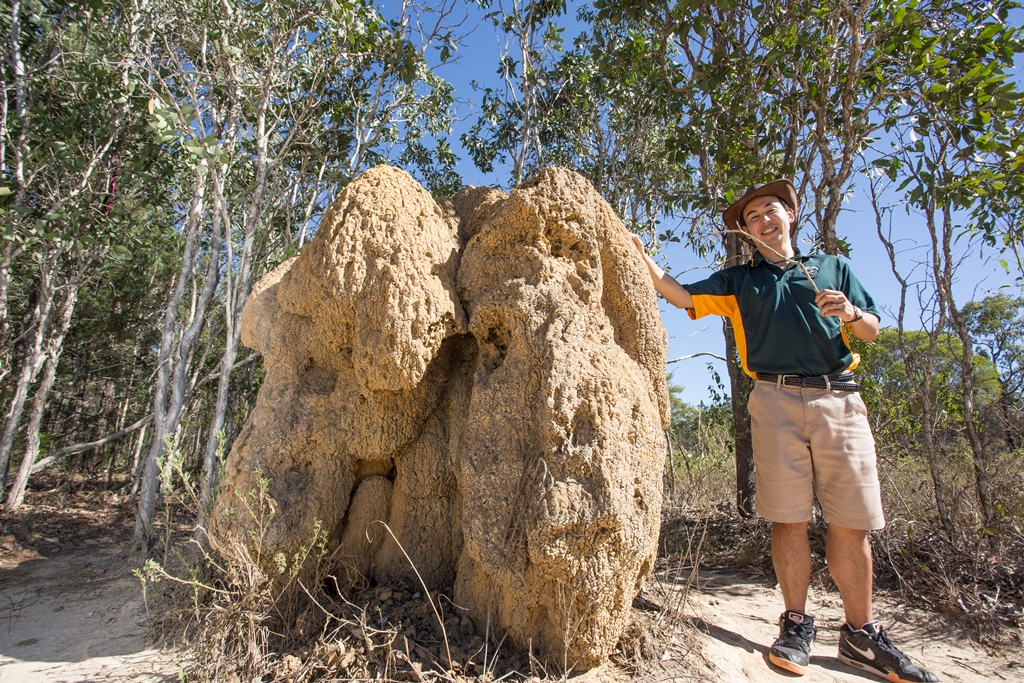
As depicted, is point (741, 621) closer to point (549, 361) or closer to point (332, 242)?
point (549, 361)

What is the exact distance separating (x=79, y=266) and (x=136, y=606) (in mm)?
4476

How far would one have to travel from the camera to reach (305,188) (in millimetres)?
7812

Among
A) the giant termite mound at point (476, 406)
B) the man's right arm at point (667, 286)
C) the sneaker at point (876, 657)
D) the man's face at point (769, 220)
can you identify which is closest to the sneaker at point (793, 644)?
the sneaker at point (876, 657)

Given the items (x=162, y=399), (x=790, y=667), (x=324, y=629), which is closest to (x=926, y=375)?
(x=790, y=667)

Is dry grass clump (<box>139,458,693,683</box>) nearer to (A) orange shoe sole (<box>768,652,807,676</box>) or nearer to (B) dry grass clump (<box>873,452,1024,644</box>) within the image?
(A) orange shoe sole (<box>768,652,807,676</box>)

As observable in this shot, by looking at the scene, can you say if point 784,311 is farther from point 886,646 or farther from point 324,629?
point 324,629

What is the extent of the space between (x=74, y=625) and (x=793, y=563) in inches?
146

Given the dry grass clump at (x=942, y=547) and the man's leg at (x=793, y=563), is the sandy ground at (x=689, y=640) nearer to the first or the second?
the dry grass clump at (x=942, y=547)

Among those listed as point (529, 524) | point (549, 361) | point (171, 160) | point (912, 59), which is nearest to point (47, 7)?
point (171, 160)

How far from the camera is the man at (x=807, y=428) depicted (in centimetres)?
238

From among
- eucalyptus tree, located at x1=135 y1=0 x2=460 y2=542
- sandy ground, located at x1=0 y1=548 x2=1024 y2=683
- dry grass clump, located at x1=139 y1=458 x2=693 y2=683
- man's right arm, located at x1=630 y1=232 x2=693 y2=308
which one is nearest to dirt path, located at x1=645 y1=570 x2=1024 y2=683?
sandy ground, located at x1=0 y1=548 x2=1024 y2=683

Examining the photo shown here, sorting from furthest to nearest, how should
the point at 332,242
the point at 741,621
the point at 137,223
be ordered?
the point at 137,223 → the point at 741,621 → the point at 332,242

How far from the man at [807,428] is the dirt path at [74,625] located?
2.55 metres

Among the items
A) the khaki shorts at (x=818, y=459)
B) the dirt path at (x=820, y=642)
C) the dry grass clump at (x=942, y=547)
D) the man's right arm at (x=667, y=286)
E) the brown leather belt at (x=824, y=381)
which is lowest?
the dirt path at (x=820, y=642)
